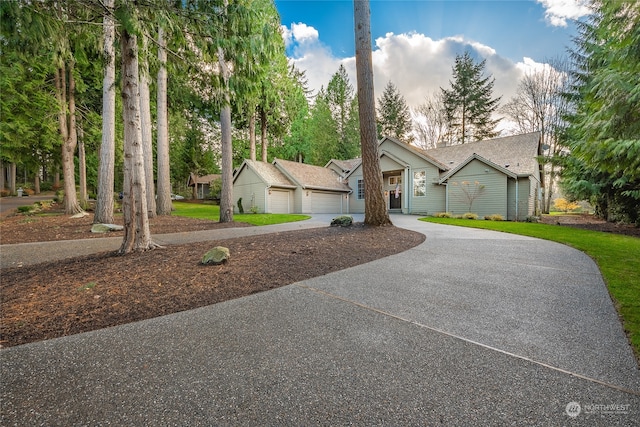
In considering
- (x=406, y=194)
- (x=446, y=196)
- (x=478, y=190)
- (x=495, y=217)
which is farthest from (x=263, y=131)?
(x=495, y=217)

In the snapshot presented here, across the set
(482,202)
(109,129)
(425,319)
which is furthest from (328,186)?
(425,319)

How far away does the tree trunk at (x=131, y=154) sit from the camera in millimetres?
4820

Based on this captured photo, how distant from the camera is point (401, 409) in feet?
4.88

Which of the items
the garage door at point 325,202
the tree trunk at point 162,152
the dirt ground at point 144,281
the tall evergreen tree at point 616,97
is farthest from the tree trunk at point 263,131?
the tall evergreen tree at point 616,97

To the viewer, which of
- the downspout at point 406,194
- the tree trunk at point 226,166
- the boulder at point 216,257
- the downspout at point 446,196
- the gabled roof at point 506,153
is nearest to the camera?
the boulder at point 216,257

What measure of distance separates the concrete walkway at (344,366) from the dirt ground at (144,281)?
14.6 inches

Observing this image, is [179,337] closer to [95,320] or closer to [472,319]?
[95,320]

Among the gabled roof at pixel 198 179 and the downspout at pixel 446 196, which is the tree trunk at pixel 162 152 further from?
the gabled roof at pixel 198 179

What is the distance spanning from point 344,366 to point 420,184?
60.0ft

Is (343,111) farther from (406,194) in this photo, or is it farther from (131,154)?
(131,154)

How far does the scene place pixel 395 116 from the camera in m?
35.6

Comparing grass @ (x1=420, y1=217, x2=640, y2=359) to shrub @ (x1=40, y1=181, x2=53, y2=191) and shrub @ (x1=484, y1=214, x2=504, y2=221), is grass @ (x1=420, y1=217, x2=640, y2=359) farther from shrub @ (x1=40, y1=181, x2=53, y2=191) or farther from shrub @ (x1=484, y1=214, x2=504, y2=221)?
shrub @ (x1=40, y1=181, x2=53, y2=191)

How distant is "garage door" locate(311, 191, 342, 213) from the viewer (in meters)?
20.7

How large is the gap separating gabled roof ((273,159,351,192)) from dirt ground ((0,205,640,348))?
14.3 m
